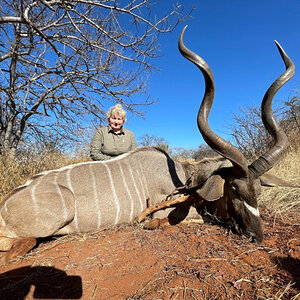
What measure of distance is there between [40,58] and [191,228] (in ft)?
16.3

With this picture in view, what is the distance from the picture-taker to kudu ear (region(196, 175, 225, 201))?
2.15 meters

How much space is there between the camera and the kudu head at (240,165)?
204cm

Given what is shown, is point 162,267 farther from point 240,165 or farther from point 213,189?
point 240,165

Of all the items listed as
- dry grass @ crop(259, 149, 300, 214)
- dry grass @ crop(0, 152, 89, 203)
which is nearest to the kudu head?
dry grass @ crop(259, 149, 300, 214)

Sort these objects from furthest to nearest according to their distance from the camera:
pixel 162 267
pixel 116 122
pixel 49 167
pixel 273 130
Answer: pixel 49 167 → pixel 116 122 → pixel 273 130 → pixel 162 267

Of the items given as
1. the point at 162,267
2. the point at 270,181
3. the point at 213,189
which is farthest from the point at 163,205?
the point at 270,181

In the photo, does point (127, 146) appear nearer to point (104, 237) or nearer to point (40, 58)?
point (104, 237)

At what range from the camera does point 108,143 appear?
3.57 meters

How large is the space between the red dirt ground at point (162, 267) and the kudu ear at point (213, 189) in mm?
388

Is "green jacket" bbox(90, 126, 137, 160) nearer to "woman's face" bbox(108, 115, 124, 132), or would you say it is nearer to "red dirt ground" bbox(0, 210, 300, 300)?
"woman's face" bbox(108, 115, 124, 132)

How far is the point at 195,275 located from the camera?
1.45 metres

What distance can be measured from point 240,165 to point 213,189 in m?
0.37

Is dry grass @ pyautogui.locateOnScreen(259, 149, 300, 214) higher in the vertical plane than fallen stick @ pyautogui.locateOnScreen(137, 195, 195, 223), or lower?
lower

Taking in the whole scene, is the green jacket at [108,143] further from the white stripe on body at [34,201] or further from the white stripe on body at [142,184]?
the white stripe on body at [34,201]
